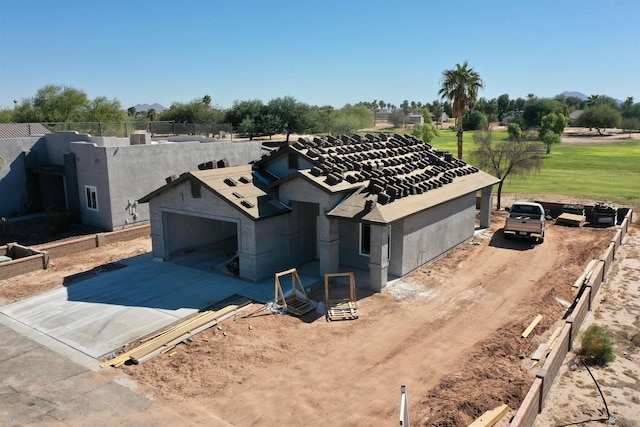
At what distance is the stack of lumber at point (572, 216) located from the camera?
27719mm

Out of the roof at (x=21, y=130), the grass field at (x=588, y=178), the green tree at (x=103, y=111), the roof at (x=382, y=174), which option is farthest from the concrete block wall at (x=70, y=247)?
the green tree at (x=103, y=111)

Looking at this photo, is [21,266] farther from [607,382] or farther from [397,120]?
[397,120]

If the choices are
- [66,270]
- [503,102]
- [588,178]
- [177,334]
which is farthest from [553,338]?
[503,102]

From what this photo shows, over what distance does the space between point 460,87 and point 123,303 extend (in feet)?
93.5

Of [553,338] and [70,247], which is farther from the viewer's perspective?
[70,247]

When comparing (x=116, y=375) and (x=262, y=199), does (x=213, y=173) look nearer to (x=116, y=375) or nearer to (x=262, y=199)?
(x=262, y=199)

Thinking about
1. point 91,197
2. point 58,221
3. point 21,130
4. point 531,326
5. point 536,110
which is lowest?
point 531,326

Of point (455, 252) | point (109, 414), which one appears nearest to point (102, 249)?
point (109, 414)

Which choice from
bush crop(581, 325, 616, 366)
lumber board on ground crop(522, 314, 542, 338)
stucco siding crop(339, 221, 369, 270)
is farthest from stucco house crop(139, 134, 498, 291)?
bush crop(581, 325, 616, 366)

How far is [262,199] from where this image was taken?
1842 centimetres

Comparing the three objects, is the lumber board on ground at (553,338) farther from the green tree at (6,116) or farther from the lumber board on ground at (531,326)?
the green tree at (6,116)

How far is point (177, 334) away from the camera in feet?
45.0

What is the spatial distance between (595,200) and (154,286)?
30666 mm

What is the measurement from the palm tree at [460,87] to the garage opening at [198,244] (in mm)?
21242
